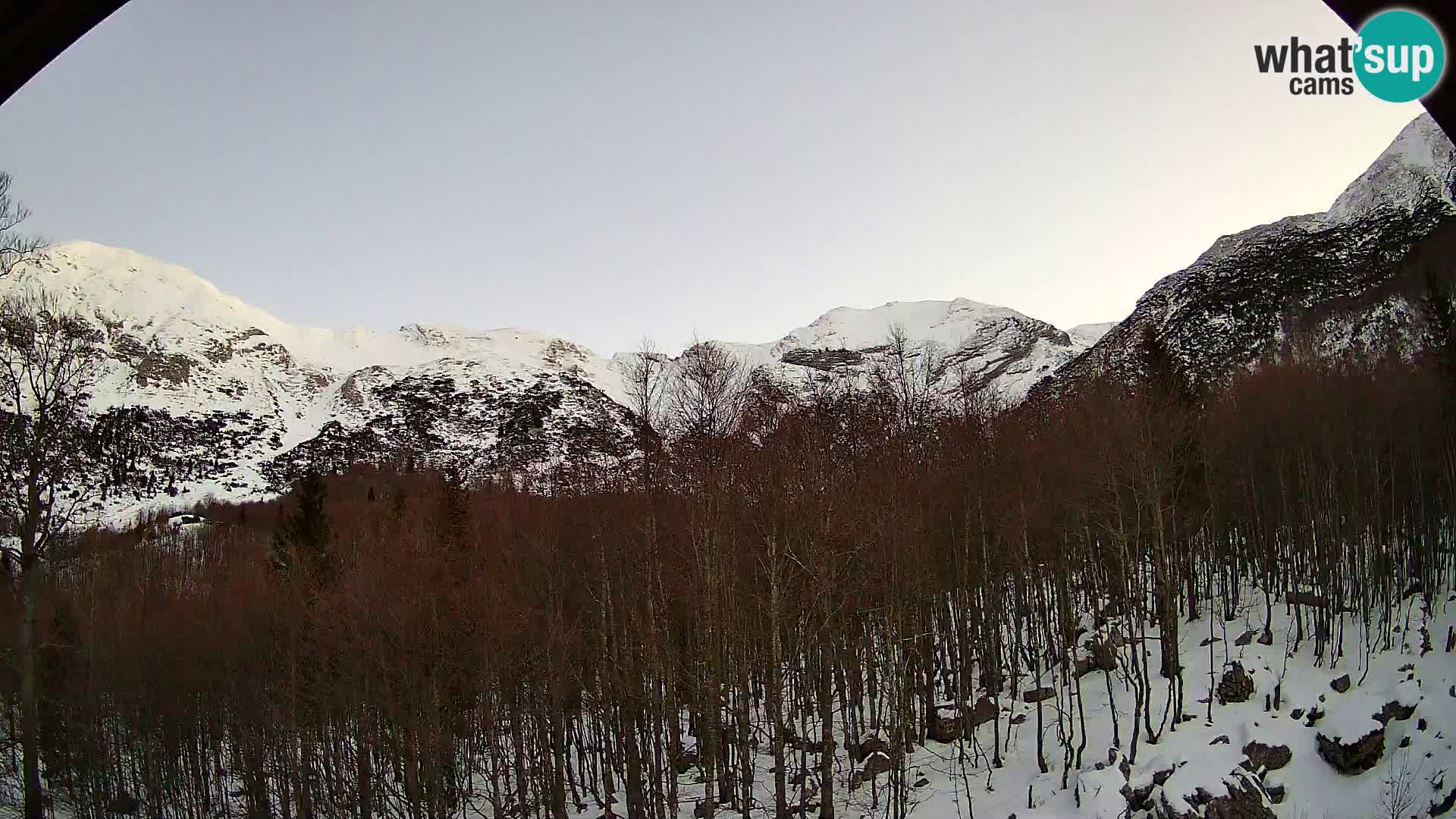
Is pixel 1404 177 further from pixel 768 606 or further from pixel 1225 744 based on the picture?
pixel 768 606

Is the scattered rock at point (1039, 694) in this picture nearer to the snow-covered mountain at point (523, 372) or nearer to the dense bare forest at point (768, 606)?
the dense bare forest at point (768, 606)

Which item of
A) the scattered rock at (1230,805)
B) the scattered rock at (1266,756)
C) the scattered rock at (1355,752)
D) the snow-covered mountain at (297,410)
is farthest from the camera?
the snow-covered mountain at (297,410)

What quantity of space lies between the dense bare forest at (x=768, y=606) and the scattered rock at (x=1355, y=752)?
135 inches

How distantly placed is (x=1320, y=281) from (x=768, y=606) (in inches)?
3115

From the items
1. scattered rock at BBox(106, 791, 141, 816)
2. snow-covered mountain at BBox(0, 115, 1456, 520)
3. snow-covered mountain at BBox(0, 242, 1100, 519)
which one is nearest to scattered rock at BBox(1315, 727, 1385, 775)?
snow-covered mountain at BBox(0, 115, 1456, 520)

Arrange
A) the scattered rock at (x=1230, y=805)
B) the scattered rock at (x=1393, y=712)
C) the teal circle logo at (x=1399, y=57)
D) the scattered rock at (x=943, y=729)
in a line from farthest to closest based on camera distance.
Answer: the scattered rock at (x=943, y=729), the scattered rock at (x=1393, y=712), the scattered rock at (x=1230, y=805), the teal circle logo at (x=1399, y=57)

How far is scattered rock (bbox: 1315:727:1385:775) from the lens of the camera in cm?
1862

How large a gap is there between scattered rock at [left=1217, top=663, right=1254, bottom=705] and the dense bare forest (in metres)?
1.01

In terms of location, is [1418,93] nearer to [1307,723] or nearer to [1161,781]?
[1161,781]

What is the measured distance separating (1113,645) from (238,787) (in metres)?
36.0

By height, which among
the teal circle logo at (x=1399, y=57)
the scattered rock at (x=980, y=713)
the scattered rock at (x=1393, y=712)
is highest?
the teal circle logo at (x=1399, y=57)

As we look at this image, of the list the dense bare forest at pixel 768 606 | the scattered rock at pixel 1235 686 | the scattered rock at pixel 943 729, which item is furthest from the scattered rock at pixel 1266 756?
the scattered rock at pixel 943 729

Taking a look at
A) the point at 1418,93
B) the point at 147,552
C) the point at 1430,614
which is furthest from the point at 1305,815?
the point at 147,552

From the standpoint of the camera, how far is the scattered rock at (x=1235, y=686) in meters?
21.3
